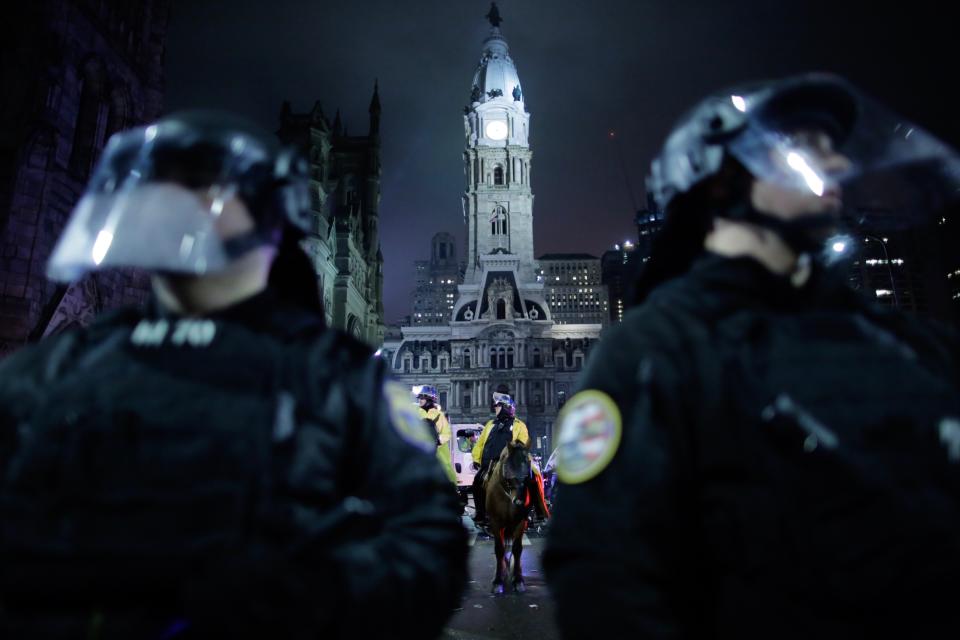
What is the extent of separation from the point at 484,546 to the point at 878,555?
1383 cm

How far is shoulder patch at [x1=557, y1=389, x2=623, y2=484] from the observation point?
1598 millimetres

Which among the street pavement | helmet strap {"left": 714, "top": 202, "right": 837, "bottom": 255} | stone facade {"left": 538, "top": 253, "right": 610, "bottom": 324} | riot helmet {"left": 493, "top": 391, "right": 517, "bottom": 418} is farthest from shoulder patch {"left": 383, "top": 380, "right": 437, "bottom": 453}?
stone facade {"left": 538, "top": 253, "right": 610, "bottom": 324}

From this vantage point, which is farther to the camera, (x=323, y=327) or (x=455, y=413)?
(x=455, y=413)

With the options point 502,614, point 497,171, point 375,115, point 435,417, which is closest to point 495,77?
point 497,171

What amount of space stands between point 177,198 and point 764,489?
196 cm

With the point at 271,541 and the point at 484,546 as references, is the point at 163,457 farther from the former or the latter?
the point at 484,546

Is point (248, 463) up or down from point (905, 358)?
down

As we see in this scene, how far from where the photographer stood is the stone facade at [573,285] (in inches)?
4564

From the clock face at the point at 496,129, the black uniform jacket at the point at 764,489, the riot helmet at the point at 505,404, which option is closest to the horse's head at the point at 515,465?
the riot helmet at the point at 505,404

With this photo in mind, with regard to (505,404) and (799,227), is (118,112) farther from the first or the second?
(799,227)

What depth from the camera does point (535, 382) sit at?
62.0m

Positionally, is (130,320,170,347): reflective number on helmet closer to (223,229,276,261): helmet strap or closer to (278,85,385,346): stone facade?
(223,229,276,261): helmet strap

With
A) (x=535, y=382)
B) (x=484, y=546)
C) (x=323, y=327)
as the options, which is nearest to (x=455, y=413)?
(x=535, y=382)

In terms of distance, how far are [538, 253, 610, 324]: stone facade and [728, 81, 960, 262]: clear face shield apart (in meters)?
112
